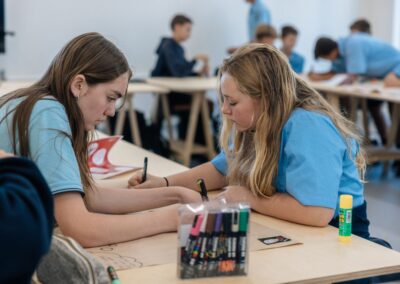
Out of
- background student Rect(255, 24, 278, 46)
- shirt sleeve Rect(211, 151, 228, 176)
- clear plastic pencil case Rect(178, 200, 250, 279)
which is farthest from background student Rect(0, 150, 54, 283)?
background student Rect(255, 24, 278, 46)

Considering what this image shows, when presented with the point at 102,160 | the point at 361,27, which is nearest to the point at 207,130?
the point at 361,27

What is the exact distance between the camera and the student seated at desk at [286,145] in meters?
1.88

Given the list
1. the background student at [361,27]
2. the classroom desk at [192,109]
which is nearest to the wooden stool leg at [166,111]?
the classroom desk at [192,109]

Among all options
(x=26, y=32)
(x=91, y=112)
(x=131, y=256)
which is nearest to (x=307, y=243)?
(x=131, y=256)

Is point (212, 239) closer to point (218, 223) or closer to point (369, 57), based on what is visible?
point (218, 223)

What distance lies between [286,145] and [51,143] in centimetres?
65

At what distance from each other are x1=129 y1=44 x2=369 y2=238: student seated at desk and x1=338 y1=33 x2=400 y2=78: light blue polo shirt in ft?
13.6

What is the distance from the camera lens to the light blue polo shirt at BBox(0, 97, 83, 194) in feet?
5.33

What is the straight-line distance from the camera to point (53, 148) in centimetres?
165

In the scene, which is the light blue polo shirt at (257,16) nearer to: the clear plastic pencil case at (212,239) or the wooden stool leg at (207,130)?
the wooden stool leg at (207,130)

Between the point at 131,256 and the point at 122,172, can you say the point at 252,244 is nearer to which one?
the point at 131,256

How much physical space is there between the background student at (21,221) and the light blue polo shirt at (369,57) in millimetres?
5197

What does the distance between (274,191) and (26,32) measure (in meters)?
5.52

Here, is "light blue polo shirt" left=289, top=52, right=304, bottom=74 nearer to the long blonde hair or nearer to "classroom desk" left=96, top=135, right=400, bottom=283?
the long blonde hair
